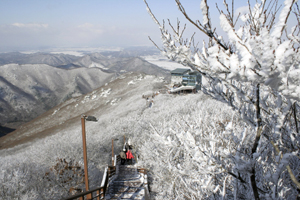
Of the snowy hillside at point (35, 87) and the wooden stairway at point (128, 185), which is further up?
the wooden stairway at point (128, 185)

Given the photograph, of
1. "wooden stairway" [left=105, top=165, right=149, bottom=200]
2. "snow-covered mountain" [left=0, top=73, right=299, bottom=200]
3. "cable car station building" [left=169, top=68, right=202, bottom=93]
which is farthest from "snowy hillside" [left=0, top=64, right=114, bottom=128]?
"wooden stairway" [left=105, top=165, right=149, bottom=200]

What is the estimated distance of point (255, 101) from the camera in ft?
9.73

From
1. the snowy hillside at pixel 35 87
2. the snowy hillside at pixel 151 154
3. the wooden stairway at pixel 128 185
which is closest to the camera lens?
the snowy hillside at pixel 151 154

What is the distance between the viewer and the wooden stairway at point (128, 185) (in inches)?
423

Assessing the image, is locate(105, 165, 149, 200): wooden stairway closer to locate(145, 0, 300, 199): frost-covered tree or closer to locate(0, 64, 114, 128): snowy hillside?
locate(145, 0, 300, 199): frost-covered tree

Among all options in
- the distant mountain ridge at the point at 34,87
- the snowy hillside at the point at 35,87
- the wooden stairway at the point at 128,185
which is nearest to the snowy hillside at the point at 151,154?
the wooden stairway at the point at 128,185

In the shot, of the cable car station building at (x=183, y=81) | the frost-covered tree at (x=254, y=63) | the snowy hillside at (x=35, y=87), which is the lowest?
the snowy hillside at (x=35, y=87)

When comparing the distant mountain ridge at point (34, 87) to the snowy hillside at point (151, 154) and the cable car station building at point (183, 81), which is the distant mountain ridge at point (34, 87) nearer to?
the cable car station building at point (183, 81)

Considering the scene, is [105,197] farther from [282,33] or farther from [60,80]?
[60,80]

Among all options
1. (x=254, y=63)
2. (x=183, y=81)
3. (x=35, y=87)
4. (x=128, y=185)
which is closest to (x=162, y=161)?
(x=128, y=185)

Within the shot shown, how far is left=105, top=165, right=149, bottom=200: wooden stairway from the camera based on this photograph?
10.7m

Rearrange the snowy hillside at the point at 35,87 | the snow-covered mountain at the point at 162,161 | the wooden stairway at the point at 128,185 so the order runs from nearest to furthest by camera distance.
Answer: the snow-covered mountain at the point at 162,161, the wooden stairway at the point at 128,185, the snowy hillside at the point at 35,87

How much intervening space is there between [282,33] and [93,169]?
19353 mm


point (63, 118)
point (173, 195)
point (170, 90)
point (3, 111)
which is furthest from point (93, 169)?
point (3, 111)
